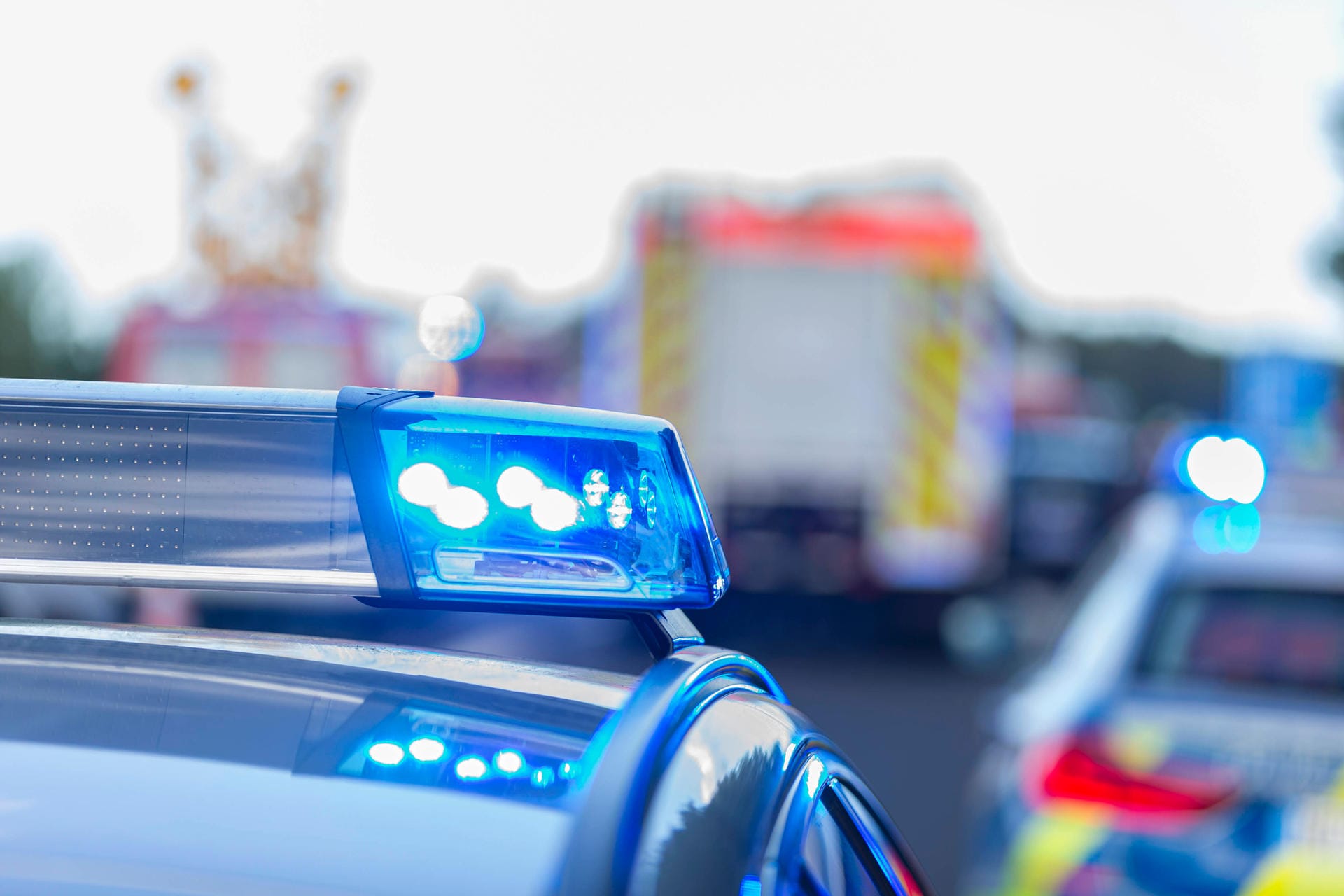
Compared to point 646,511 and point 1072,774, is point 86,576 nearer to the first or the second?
point 646,511

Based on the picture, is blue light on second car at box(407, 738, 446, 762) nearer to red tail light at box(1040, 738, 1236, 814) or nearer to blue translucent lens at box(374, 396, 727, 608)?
blue translucent lens at box(374, 396, 727, 608)

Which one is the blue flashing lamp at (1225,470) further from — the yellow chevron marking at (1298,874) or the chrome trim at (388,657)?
the chrome trim at (388,657)

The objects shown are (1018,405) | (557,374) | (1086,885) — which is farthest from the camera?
(1018,405)

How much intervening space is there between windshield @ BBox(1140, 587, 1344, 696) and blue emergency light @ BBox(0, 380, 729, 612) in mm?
2704

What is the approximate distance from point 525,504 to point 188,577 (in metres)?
0.33

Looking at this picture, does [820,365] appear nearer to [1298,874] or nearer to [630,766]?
[1298,874]

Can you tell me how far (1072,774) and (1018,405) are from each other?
58.0ft

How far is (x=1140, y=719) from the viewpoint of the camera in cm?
384

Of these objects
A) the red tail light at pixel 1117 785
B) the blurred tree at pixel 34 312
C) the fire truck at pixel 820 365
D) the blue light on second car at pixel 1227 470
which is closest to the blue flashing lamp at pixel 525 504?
the red tail light at pixel 1117 785

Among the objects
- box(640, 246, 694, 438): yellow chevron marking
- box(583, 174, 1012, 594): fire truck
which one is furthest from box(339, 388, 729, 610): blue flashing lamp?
box(640, 246, 694, 438): yellow chevron marking

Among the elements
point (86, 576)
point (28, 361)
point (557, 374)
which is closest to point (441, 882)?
point (86, 576)

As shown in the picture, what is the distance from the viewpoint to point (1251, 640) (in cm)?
414

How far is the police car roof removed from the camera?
1208mm

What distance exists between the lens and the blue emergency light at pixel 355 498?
5.03 feet
